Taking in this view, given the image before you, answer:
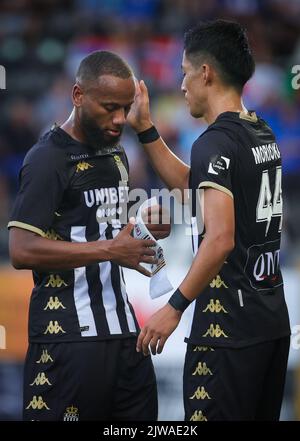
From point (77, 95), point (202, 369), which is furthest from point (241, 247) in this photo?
point (77, 95)

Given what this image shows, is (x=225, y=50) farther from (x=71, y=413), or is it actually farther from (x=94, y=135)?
(x=71, y=413)

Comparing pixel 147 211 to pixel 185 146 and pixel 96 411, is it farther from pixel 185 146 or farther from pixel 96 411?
pixel 185 146

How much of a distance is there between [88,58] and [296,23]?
7.26 meters

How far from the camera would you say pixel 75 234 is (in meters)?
4.95

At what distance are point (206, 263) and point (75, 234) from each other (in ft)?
2.67

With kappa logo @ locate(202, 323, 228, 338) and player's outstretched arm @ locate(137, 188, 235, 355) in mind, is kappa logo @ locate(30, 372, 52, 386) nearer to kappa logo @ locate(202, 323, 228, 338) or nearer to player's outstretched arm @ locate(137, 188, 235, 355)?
player's outstretched arm @ locate(137, 188, 235, 355)

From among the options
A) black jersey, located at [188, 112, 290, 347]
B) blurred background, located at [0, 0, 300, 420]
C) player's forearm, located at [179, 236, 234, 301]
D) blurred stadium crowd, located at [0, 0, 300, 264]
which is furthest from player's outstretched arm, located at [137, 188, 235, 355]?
blurred stadium crowd, located at [0, 0, 300, 264]

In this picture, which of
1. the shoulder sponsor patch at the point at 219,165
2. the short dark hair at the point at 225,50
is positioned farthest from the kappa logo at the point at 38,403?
the short dark hair at the point at 225,50

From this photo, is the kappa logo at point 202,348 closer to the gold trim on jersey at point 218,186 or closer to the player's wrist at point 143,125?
the gold trim on jersey at point 218,186

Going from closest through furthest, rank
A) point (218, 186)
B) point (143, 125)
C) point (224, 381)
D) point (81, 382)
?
point (218, 186) → point (224, 381) → point (81, 382) → point (143, 125)

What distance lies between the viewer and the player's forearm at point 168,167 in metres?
5.36

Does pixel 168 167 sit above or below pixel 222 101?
below

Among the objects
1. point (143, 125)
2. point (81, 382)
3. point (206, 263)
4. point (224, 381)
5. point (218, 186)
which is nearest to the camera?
point (206, 263)
